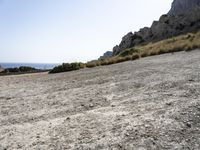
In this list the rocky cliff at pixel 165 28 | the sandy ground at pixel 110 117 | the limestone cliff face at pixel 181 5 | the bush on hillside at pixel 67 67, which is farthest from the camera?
the limestone cliff face at pixel 181 5

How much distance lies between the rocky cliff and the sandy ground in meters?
48.8

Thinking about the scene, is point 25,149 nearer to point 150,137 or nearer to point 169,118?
point 150,137

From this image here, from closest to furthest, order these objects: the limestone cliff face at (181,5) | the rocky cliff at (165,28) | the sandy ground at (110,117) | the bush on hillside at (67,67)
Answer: the sandy ground at (110,117)
the bush on hillside at (67,67)
the rocky cliff at (165,28)
the limestone cliff face at (181,5)

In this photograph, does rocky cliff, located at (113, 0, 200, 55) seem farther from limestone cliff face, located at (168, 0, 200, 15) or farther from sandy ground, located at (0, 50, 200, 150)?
limestone cliff face, located at (168, 0, 200, 15)

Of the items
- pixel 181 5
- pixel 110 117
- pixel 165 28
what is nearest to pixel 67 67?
pixel 110 117

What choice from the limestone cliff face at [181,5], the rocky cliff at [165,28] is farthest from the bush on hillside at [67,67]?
the limestone cliff face at [181,5]

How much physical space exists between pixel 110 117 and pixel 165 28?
57.7m

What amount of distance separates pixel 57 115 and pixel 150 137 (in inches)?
166

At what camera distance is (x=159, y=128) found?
9164 mm

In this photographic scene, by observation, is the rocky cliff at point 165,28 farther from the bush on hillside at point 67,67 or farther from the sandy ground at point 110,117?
the sandy ground at point 110,117

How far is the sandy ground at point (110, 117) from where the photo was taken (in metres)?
8.61

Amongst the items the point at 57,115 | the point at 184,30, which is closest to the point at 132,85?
the point at 57,115

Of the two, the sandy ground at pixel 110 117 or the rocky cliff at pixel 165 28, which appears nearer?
the sandy ground at pixel 110 117

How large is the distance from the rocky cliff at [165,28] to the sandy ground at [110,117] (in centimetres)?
4879
